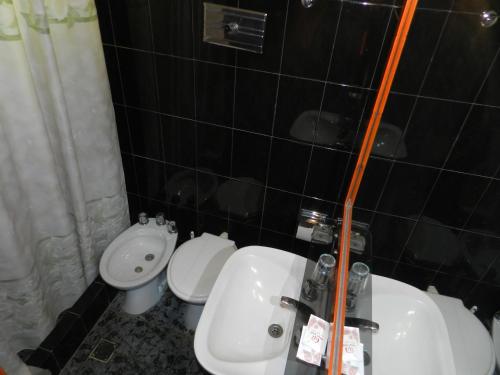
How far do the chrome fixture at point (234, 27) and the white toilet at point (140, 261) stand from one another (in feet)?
3.94

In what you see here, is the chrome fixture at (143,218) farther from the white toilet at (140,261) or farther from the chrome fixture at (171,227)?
the chrome fixture at (171,227)

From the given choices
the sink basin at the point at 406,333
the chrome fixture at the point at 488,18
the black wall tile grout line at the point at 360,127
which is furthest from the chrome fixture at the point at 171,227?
the chrome fixture at the point at 488,18

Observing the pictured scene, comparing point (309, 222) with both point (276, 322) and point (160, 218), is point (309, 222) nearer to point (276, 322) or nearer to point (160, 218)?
point (276, 322)

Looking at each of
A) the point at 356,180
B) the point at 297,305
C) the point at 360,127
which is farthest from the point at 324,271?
the point at 360,127

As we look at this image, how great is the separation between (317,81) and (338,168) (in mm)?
423

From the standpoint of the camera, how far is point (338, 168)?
5.32 ft

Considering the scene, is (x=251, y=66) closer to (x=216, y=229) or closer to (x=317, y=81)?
(x=317, y=81)

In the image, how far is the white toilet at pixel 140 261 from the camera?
1.95 metres

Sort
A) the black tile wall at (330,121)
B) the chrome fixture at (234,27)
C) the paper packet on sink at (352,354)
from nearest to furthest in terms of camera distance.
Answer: the paper packet on sink at (352,354)
the black tile wall at (330,121)
the chrome fixture at (234,27)

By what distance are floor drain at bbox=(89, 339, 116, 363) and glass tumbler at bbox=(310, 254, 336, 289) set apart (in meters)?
1.39

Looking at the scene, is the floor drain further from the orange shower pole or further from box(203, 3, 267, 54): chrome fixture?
box(203, 3, 267, 54): chrome fixture

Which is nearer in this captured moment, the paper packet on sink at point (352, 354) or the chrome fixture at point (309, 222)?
the paper packet on sink at point (352, 354)

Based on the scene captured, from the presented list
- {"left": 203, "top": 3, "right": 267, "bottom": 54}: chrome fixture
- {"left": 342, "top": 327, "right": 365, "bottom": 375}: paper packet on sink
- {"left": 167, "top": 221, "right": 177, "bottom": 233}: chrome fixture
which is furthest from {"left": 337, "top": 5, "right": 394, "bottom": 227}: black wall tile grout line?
{"left": 167, "top": 221, "right": 177, "bottom": 233}: chrome fixture

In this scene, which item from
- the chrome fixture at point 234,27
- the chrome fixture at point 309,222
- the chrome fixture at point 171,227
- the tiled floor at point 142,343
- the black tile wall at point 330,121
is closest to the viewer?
the black tile wall at point 330,121
